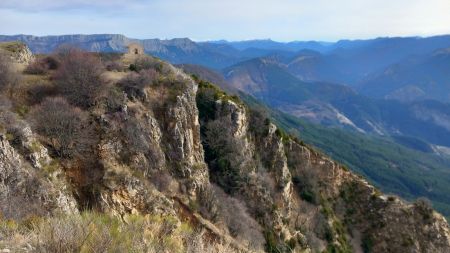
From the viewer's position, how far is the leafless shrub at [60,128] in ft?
84.2

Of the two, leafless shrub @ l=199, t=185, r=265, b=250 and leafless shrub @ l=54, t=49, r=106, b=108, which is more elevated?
leafless shrub @ l=54, t=49, r=106, b=108

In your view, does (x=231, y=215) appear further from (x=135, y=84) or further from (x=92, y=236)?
(x=92, y=236)

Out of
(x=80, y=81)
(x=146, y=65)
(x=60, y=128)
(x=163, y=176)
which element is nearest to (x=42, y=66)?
(x=80, y=81)

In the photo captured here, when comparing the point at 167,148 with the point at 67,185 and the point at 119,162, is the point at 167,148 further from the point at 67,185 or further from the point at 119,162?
the point at 67,185

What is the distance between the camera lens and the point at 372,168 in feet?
609

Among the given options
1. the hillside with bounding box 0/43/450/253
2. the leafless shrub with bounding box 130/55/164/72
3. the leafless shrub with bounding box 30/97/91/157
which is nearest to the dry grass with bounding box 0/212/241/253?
the hillside with bounding box 0/43/450/253

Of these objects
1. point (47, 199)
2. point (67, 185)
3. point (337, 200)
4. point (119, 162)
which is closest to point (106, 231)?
point (47, 199)

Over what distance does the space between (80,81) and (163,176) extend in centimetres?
916

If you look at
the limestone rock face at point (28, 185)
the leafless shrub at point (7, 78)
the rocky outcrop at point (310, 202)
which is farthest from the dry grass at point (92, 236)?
the rocky outcrop at point (310, 202)

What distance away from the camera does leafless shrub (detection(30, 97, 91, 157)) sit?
2566 cm

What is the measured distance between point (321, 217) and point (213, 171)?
13.6 meters

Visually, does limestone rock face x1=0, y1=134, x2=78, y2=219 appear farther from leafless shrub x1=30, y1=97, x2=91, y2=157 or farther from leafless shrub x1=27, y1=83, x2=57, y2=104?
leafless shrub x1=27, y1=83, x2=57, y2=104

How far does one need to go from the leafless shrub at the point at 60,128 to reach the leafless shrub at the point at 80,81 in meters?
2.70

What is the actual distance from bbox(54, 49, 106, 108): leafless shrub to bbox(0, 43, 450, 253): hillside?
0.34 feet
